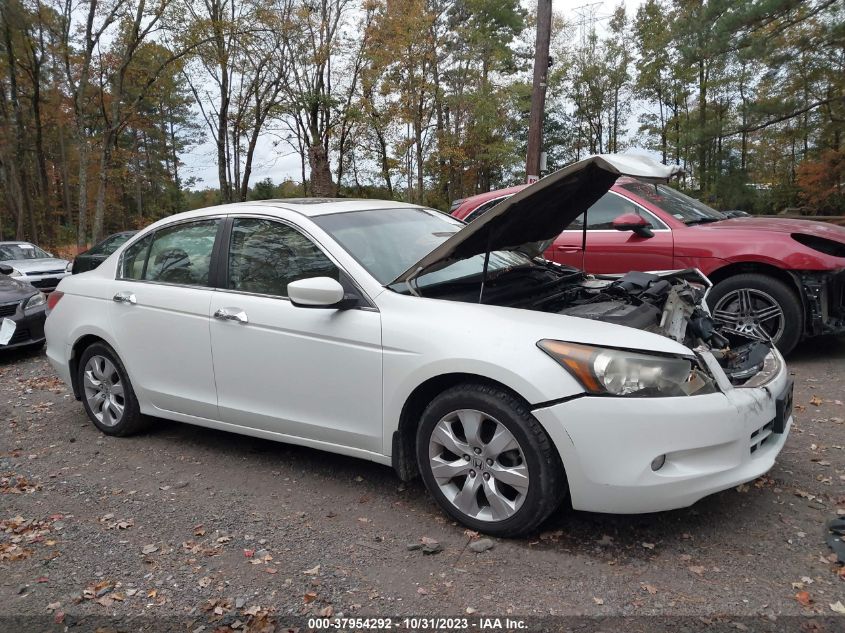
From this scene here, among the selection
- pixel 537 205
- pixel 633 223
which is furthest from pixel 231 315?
pixel 633 223

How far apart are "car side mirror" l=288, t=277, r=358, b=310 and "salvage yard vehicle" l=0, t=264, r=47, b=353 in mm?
5840

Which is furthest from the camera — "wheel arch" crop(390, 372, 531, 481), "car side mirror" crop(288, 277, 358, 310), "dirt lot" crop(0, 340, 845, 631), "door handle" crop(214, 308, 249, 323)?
"door handle" crop(214, 308, 249, 323)

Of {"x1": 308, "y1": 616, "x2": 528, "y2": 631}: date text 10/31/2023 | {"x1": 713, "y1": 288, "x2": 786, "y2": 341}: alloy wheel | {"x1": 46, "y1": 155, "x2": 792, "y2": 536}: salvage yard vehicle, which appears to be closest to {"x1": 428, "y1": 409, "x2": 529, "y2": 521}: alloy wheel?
{"x1": 46, "y1": 155, "x2": 792, "y2": 536}: salvage yard vehicle

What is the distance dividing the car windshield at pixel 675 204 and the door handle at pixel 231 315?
428 cm

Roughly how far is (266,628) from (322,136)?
29.2 metres

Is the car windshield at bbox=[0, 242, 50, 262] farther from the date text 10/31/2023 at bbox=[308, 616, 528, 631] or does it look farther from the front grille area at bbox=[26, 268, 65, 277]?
the date text 10/31/2023 at bbox=[308, 616, 528, 631]

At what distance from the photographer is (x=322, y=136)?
29875 millimetres

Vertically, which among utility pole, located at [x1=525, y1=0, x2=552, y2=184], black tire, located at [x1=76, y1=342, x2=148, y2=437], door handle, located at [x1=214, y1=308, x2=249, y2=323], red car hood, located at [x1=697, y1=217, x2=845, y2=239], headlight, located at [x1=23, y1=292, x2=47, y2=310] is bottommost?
black tire, located at [x1=76, y1=342, x2=148, y2=437]

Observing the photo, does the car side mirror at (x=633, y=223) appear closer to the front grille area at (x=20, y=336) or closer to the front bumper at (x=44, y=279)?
the front grille area at (x=20, y=336)

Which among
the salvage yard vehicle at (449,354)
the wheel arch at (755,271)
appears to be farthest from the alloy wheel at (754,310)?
the salvage yard vehicle at (449,354)

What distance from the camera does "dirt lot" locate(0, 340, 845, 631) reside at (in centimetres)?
259

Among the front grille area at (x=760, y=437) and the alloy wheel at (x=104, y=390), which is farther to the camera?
the alloy wheel at (x=104, y=390)

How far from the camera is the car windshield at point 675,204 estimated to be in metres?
6.38

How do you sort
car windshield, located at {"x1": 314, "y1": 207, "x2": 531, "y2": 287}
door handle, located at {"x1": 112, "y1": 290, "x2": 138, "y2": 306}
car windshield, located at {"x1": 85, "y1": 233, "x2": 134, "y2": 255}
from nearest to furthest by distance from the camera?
car windshield, located at {"x1": 314, "y1": 207, "x2": 531, "y2": 287} → door handle, located at {"x1": 112, "y1": 290, "x2": 138, "y2": 306} → car windshield, located at {"x1": 85, "y1": 233, "x2": 134, "y2": 255}
